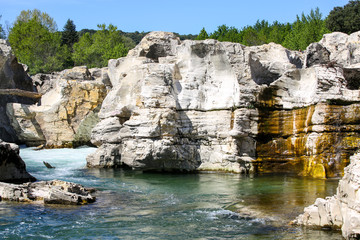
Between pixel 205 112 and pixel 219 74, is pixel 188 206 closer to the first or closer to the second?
pixel 205 112

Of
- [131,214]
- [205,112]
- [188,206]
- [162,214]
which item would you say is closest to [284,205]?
[188,206]

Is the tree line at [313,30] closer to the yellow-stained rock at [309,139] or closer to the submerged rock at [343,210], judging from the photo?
the yellow-stained rock at [309,139]

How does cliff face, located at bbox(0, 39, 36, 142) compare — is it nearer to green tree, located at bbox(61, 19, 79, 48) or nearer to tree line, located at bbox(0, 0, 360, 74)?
tree line, located at bbox(0, 0, 360, 74)

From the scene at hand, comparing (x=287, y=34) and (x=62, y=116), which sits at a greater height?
(x=287, y=34)

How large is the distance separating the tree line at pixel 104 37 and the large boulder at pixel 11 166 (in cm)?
2831

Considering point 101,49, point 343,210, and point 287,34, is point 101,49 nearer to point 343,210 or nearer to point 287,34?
point 287,34

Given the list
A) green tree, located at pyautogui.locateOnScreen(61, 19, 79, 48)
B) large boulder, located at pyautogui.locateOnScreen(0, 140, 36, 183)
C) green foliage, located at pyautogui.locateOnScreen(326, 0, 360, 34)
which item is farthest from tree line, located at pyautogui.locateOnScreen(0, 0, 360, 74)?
large boulder, located at pyautogui.locateOnScreen(0, 140, 36, 183)

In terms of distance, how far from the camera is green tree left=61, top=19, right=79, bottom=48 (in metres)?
60.5

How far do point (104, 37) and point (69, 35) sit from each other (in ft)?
42.6

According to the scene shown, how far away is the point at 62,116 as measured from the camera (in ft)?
92.1

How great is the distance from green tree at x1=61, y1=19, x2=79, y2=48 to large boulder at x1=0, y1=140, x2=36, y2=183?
4879 centimetres

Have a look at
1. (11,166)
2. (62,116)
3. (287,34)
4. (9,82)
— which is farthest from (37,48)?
(11,166)

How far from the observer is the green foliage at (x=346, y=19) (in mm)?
37906

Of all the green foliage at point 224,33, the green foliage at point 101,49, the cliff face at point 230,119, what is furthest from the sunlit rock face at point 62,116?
the green foliage at point 224,33
